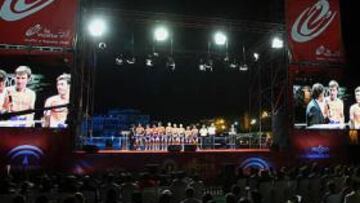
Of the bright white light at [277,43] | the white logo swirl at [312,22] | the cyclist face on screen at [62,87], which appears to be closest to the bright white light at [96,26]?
the cyclist face on screen at [62,87]

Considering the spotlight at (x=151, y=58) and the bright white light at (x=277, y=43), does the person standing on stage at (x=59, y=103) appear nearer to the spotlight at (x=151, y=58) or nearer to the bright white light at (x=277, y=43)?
the spotlight at (x=151, y=58)

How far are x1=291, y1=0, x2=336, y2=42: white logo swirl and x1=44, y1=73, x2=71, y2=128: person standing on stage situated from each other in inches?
354

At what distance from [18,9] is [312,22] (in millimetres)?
11357

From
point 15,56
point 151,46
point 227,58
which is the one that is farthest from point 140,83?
point 15,56

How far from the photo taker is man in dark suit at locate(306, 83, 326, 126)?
16328mm

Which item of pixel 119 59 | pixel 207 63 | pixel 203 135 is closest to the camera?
pixel 119 59

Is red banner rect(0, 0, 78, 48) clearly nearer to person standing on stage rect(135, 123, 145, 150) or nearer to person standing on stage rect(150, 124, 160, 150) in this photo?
person standing on stage rect(135, 123, 145, 150)

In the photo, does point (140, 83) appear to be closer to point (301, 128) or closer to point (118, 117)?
point (118, 117)

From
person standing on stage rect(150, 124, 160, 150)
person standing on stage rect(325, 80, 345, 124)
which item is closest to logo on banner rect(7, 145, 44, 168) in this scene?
person standing on stage rect(150, 124, 160, 150)

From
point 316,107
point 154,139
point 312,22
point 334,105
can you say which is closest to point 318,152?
point 316,107

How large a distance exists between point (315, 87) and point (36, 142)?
1099 cm

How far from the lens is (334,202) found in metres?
6.83

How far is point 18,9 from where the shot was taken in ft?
44.8

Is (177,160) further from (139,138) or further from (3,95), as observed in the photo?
(3,95)
